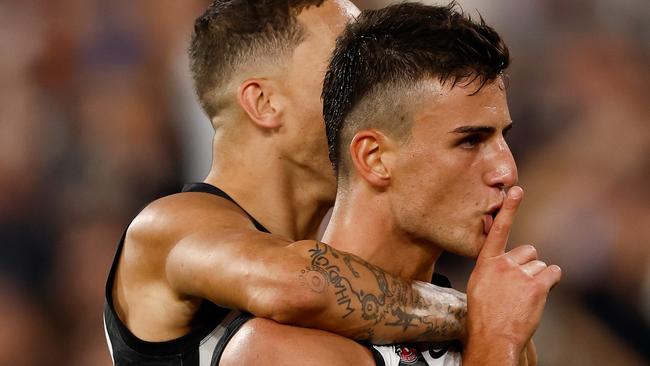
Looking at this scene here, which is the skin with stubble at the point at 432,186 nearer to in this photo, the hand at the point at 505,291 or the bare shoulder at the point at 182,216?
the hand at the point at 505,291

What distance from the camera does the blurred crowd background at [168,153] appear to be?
4812 mm

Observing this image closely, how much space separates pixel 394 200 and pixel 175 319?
91 cm

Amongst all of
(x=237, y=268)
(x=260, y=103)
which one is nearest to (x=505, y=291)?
(x=237, y=268)

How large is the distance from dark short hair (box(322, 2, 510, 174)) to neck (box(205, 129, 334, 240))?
0.81 meters

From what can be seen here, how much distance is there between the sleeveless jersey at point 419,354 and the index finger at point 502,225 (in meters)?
0.31

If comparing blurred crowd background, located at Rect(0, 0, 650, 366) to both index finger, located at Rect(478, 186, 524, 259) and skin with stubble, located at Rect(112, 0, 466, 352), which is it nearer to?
skin with stubble, located at Rect(112, 0, 466, 352)

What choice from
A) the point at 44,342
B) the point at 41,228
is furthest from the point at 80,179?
the point at 44,342

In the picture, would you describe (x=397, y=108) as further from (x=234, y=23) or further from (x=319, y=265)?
(x=234, y=23)

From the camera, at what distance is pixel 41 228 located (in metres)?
5.00

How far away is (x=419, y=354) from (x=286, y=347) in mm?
488

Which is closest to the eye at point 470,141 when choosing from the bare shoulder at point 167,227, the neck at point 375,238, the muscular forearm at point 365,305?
the neck at point 375,238

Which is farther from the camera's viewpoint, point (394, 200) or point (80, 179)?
point (80, 179)

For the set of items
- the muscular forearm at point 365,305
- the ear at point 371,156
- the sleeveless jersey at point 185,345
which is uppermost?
the ear at point 371,156

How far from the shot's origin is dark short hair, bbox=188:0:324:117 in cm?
373
